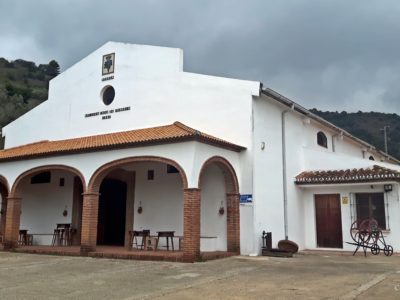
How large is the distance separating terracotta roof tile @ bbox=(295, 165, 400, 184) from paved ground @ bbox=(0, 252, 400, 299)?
3.15m

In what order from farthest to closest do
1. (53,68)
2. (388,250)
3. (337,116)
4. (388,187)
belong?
(53,68) < (337,116) < (388,187) < (388,250)

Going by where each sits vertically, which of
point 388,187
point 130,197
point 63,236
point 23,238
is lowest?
point 23,238

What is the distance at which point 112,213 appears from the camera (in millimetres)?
18219

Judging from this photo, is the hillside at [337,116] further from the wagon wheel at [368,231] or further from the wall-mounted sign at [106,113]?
the wagon wheel at [368,231]

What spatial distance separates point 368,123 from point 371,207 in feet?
141

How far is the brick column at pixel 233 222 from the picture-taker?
47.1 ft

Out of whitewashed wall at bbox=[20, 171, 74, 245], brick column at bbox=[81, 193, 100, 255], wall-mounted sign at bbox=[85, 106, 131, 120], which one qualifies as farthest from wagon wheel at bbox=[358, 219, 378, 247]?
whitewashed wall at bbox=[20, 171, 74, 245]

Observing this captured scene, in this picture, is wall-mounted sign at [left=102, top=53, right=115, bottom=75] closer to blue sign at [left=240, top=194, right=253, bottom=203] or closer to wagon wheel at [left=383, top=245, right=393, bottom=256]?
blue sign at [left=240, top=194, right=253, bottom=203]

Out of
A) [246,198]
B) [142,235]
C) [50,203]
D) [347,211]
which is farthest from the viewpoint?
[50,203]

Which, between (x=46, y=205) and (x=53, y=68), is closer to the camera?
(x=46, y=205)

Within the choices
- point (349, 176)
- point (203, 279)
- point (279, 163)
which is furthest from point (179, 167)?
point (349, 176)

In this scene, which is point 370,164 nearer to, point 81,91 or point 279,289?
point 279,289

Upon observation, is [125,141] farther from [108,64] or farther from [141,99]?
[108,64]

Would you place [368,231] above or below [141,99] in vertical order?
below
